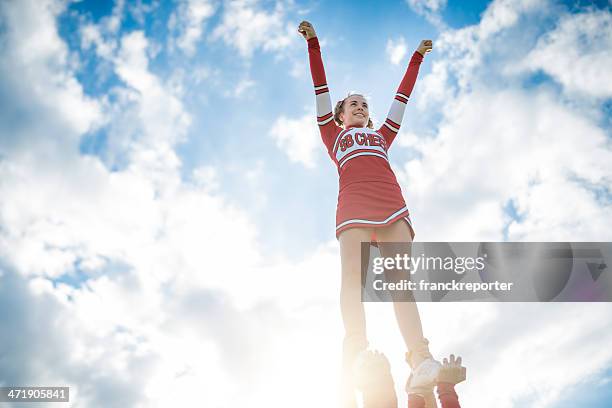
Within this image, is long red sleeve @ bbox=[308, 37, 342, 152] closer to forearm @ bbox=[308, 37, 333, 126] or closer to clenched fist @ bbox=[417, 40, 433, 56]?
forearm @ bbox=[308, 37, 333, 126]

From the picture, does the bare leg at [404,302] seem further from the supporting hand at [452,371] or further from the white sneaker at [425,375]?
the supporting hand at [452,371]

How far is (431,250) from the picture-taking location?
4.75 meters

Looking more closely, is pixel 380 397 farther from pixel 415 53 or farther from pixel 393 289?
pixel 415 53

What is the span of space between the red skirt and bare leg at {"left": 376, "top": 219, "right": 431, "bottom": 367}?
0.28 feet

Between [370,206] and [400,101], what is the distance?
69.1 inches

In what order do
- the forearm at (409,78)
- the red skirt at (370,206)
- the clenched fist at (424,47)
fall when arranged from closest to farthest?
the red skirt at (370,206), the forearm at (409,78), the clenched fist at (424,47)

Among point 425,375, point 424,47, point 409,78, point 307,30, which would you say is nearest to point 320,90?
point 307,30

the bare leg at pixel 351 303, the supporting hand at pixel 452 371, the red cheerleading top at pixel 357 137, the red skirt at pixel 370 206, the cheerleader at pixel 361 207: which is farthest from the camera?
the red cheerleading top at pixel 357 137

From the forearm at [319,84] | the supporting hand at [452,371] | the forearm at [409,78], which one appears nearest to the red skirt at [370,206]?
the forearm at [319,84]

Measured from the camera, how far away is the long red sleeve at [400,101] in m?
4.82

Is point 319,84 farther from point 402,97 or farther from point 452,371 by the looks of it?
point 452,371

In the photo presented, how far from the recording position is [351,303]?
11.2 feet

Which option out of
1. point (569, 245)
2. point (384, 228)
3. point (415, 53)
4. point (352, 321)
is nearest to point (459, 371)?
point (352, 321)

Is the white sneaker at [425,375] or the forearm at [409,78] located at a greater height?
the forearm at [409,78]
